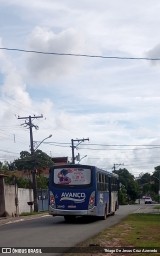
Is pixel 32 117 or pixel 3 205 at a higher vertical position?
pixel 32 117

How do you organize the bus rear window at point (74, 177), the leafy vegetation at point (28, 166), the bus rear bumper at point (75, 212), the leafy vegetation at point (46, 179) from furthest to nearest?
the leafy vegetation at point (28, 166)
the leafy vegetation at point (46, 179)
the bus rear window at point (74, 177)
the bus rear bumper at point (75, 212)

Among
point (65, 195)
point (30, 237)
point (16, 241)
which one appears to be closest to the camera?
point (16, 241)

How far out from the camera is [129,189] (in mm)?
123438

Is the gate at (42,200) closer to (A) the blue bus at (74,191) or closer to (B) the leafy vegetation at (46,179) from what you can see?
(B) the leafy vegetation at (46,179)

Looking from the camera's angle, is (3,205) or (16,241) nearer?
(16,241)

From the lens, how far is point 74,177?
2538 centimetres

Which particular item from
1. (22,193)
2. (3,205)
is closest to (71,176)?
(3,205)

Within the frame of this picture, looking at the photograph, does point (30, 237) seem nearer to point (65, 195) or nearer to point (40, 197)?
point (65, 195)

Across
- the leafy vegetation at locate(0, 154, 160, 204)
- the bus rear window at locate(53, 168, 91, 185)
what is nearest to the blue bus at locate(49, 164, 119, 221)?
the bus rear window at locate(53, 168, 91, 185)

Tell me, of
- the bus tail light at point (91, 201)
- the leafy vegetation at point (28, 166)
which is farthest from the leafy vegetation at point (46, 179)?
the bus tail light at point (91, 201)

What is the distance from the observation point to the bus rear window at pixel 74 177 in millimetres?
25375

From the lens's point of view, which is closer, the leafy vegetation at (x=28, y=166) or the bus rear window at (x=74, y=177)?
the bus rear window at (x=74, y=177)

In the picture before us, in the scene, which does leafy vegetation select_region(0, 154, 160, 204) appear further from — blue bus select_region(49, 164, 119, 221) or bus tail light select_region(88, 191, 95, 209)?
bus tail light select_region(88, 191, 95, 209)

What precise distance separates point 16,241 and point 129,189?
108901 mm
